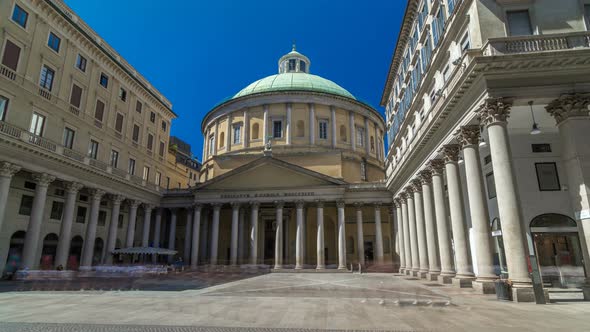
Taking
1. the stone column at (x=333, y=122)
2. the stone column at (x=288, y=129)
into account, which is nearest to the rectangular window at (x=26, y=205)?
the stone column at (x=288, y=129)

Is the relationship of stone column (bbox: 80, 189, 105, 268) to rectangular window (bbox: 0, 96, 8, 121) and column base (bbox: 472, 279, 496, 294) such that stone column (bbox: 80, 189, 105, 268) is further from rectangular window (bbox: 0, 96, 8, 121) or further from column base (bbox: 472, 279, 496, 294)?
column base (bbox: 472, 279, 496, 294)

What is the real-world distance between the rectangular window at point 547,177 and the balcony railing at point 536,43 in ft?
21.2

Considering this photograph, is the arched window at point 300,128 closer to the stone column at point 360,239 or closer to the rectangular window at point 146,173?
the stone column at point 360,239

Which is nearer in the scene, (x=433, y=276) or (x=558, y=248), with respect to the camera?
(x=558, y=248)

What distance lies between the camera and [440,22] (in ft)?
62.1

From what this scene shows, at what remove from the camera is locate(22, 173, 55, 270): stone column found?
22109 mm

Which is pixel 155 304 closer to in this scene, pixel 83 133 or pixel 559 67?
pixel 559 67

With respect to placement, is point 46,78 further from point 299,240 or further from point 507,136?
point 507,136

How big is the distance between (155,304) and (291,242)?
27.3 meters

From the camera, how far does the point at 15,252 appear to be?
76.7 feet

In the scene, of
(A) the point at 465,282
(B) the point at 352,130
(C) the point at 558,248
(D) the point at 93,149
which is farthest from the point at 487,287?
(B) the point at 352,130

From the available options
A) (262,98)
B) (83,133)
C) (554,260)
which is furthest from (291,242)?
(554,260)

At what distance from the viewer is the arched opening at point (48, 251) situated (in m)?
25.3

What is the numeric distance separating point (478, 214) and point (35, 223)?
26.6m
